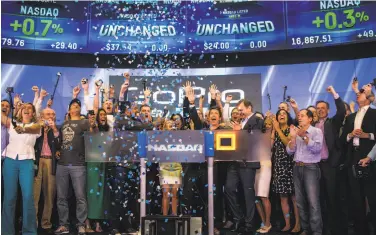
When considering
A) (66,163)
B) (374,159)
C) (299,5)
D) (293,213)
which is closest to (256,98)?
(299,5)

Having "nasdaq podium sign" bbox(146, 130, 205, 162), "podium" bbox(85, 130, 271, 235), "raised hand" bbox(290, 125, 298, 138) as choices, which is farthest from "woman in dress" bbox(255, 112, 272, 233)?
"nasdaq podium sign" bbox(146, 130, 205, 162)

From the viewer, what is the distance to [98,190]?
4.88 metres

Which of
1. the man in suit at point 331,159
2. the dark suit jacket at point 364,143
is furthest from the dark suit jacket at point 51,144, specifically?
the dark suit jacket at point 364,143

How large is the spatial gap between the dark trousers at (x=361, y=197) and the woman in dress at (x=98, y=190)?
269 centimetres

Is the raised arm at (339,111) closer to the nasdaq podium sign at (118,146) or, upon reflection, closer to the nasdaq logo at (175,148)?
the nasdaq logo at (175,148)

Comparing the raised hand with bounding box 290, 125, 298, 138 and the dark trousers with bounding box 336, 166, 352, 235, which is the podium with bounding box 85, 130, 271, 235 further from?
the dark trousers with bounding box 336, 166, 352, 235

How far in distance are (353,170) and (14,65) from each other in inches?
214

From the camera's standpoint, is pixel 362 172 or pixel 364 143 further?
pixel 364 143

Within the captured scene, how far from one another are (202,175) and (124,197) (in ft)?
3.24

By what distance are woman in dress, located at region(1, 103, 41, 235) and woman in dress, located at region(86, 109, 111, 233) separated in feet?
2.01

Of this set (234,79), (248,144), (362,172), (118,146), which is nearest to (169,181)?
(118,146)

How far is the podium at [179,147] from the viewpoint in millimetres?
4203

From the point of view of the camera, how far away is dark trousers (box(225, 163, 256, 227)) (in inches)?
189

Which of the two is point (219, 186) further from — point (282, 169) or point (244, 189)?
point (282, 169)
